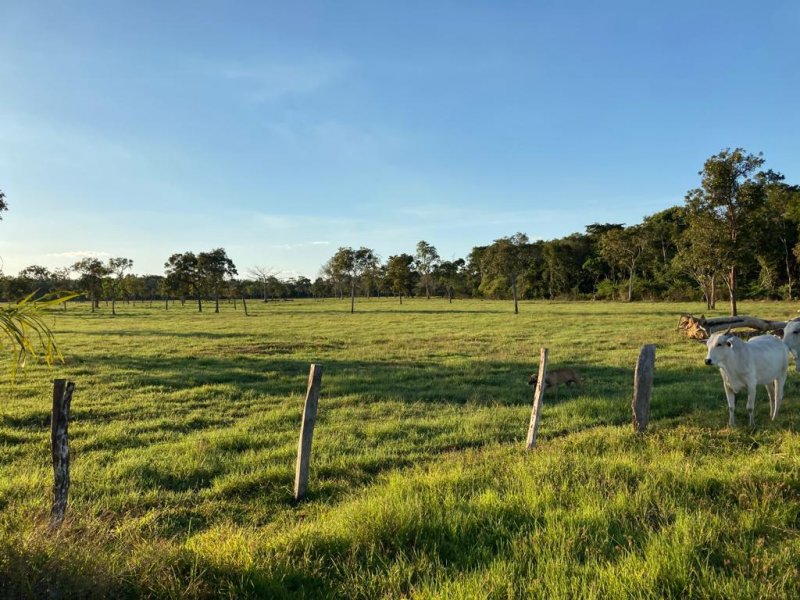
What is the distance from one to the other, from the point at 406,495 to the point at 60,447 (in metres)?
3.57

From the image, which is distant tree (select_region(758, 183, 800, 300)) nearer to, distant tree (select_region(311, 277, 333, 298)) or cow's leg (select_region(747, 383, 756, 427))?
cow's leg (select_region(747, 383, 756, 427))

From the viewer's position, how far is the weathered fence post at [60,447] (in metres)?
4.68

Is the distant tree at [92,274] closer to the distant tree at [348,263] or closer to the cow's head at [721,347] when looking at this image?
the distant tree at [348,263]

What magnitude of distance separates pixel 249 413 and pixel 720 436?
29.0 feet

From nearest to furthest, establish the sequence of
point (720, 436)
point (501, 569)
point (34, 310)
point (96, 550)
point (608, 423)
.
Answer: point (34, 310)
point (501, 569)
point (96, 550)
point (720, 436)
point (608, 423)

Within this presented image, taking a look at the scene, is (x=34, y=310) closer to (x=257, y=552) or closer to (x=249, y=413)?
(x=257, y=552)

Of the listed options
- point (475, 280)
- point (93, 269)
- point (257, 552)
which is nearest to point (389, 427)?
point (257, 552)

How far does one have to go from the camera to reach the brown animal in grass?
11.5 metres

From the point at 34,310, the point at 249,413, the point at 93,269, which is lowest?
the point at 249,413

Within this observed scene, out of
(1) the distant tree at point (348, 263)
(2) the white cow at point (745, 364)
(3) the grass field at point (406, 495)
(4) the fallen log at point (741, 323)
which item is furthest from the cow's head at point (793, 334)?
(1) the distant tree at point (348, 263)

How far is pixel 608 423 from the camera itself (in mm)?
8562

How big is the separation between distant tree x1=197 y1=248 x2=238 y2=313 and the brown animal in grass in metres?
56.2

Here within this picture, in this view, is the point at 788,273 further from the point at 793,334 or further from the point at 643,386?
the point at 643,386

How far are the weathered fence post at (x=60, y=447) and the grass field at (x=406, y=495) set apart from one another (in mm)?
250
